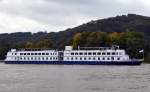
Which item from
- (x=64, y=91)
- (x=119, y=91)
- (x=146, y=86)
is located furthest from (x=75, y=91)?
(x=146, y=86)

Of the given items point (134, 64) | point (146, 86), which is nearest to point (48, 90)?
point (146, 86)

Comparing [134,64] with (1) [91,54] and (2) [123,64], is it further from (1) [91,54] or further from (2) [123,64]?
(1) [91,54]

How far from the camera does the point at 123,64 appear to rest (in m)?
182

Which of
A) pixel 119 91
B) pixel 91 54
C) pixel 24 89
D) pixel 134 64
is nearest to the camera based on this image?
pixel 119 91

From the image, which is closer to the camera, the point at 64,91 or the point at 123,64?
the point at 64,91

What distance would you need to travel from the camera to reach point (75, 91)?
69.6 meters

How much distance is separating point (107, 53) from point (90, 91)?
12001 cm

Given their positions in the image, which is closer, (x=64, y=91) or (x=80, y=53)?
(x=64, y=91)

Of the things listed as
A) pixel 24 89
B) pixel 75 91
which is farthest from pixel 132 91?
pixel 24 89

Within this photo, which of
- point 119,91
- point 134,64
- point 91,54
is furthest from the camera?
point 91,54

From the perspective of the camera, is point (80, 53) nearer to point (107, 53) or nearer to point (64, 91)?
point (107, 53)

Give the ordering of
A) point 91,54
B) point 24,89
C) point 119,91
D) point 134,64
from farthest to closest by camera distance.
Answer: point 91,54 < point 134,64 < point 24,89 < point 119,91

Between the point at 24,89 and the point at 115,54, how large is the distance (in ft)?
376

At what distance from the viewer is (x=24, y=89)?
73562 mm
